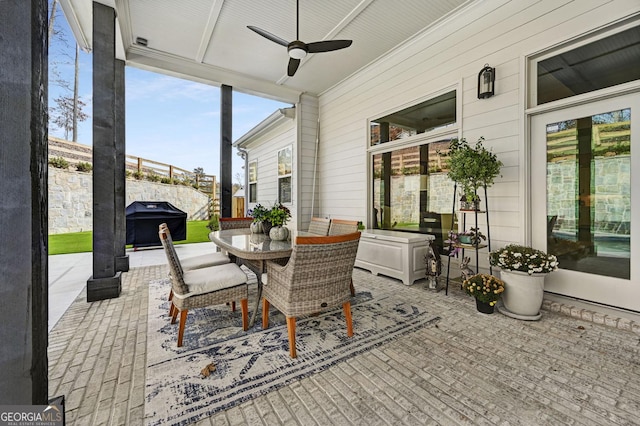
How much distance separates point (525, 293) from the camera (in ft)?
8.71

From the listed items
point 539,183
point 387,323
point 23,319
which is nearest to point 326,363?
point 387,323

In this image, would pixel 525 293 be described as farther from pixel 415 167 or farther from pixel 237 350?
pixel 237 350

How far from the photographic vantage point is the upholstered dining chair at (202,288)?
2.19 m

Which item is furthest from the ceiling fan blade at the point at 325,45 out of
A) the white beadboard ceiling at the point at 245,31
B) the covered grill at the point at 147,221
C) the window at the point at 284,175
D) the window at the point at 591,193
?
the covered grill at the point at 147,221

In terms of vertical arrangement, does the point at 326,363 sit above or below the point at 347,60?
below

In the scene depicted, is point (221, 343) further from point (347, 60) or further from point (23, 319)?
point (347, 60)

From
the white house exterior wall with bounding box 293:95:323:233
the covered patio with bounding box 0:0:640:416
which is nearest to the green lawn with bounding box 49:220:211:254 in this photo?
the covered patio with bounding box 0:0:640:416

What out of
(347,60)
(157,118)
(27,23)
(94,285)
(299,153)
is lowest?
(94,285)

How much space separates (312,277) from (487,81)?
10.5ft

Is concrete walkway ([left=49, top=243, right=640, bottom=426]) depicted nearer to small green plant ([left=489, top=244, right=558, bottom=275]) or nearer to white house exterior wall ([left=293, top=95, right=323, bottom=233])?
small green plant ([left=489, top=244, right=558, bottom=275])

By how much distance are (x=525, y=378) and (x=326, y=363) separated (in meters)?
1.34

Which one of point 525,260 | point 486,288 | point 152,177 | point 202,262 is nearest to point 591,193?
point 525,260

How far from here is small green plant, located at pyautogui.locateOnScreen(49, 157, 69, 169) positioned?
24.1ft

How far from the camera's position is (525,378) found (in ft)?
5.85
